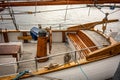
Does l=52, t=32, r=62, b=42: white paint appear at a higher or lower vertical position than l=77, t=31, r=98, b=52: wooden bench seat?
lower

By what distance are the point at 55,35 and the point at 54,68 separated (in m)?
3.32

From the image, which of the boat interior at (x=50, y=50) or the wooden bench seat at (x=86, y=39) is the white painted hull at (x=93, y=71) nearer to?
the boat interior at (x=50, y=50)

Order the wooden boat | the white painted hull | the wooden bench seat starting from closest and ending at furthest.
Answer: the wooden boat < the white painted hull < the wooden bench seat

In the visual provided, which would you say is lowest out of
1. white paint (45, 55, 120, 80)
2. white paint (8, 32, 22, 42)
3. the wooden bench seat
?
white paint (45, 55, 120, 80)

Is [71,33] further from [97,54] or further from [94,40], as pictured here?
[97,54]

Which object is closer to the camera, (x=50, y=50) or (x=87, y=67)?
(x=87, y=67)

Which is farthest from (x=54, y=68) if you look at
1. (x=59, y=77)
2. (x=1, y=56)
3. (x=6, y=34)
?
(x=6, y=34)

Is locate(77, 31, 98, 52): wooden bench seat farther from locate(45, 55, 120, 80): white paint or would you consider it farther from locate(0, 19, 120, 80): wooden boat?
locate(45, 55, 120, 80): white paint

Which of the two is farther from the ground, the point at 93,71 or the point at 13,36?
the point at 13,36

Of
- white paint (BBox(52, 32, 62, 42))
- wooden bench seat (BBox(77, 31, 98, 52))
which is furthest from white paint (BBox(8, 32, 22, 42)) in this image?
wooden bench seat (BBox(77, 31, 98, 52))

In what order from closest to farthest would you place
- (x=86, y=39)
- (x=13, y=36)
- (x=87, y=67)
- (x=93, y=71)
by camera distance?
(x=87, y=67) → (x=93, y=71) → (x=86, y=39) → (x=13, y=36)

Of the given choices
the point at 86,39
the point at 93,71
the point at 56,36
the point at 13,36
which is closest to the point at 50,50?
the point at 86,39

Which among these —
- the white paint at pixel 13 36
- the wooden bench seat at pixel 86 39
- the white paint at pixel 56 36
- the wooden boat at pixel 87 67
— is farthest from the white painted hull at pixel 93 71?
the white paint at pixel 13 36

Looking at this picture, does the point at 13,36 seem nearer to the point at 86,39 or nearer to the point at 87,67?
the point at 86,39
